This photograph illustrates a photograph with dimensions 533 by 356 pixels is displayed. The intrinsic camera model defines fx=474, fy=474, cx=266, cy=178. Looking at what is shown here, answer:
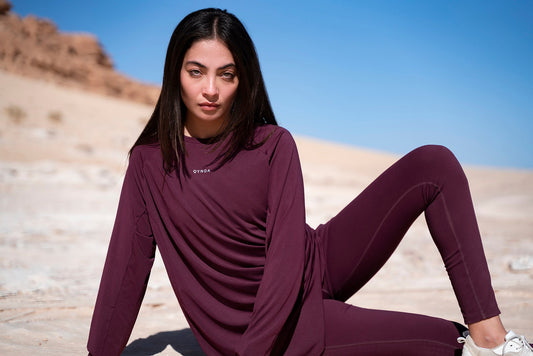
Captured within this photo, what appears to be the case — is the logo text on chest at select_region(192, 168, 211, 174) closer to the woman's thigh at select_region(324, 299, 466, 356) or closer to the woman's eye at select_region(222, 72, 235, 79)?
the woman's eye at select_region(222, 72, 235, 79)

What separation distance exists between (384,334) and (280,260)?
469mm

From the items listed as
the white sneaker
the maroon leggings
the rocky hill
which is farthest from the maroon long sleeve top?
the rocky hill

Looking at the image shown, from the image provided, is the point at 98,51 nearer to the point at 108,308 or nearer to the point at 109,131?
the point at 109,131

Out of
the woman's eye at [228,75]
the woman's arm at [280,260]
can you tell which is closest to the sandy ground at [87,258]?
the woman's arm at [280,260]

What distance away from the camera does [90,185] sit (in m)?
8.83

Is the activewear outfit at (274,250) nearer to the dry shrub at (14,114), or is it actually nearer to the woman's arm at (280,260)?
the woman's arm at (280,260)

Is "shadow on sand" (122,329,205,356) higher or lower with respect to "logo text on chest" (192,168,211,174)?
lower

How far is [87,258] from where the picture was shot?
4.73 meters

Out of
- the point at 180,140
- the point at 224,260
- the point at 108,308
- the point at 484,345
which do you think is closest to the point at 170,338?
the point at 108,308

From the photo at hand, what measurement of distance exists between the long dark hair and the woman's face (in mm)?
29

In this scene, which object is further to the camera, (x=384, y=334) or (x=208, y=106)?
(x=208, y=106)

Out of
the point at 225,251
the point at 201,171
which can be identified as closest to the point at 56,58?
the point at 201,171

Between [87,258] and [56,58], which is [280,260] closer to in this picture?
[87,258]

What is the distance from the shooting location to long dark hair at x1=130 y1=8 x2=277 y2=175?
1.86 metres
